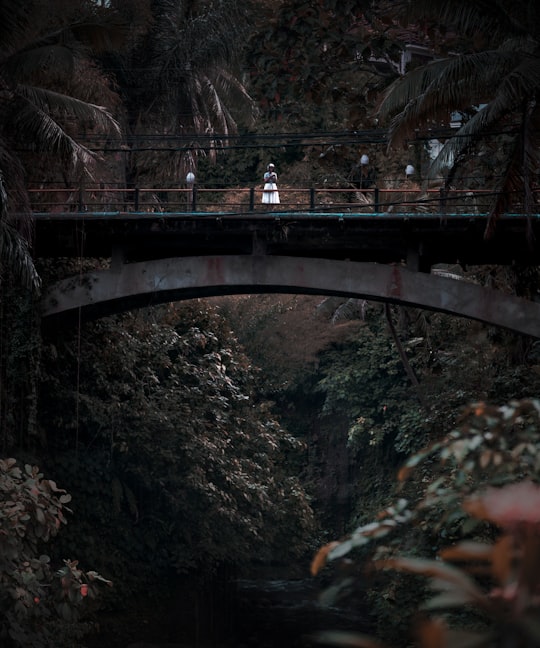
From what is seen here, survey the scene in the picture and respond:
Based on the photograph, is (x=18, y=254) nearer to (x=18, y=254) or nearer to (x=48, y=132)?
(x=18, y=254)

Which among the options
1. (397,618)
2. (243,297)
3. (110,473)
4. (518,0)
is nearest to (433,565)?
(518,0)

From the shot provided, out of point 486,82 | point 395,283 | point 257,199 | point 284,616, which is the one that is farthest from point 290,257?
point 257,199

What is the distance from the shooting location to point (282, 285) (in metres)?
16.0

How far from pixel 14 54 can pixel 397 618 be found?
10034 millimetres

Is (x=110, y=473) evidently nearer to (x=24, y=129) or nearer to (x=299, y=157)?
(x=24, y=129)

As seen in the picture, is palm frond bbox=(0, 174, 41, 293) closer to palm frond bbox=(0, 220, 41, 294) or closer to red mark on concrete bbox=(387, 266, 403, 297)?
palm frond bbox=(0, 220, 41, 294)

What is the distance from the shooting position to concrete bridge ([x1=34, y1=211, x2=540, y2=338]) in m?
15.1

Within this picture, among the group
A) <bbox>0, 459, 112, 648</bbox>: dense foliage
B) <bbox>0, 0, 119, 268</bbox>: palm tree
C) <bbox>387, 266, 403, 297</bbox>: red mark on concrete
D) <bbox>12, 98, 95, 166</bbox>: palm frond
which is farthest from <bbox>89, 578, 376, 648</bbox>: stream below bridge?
<bbox>12, 98, 95, 166</bbox>: palm frond

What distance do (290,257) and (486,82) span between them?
4.20 meters

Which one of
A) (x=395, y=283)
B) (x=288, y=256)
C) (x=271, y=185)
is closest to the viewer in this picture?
(x=395, y=283)

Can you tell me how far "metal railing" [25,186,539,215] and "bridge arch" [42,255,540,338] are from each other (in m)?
0.90

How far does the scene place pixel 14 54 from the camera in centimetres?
1498

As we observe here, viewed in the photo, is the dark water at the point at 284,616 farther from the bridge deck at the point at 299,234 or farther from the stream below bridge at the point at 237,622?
the bridge deck at the point at 299,234

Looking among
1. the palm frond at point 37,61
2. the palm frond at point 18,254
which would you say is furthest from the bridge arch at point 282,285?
the palm frond at point 37,61
